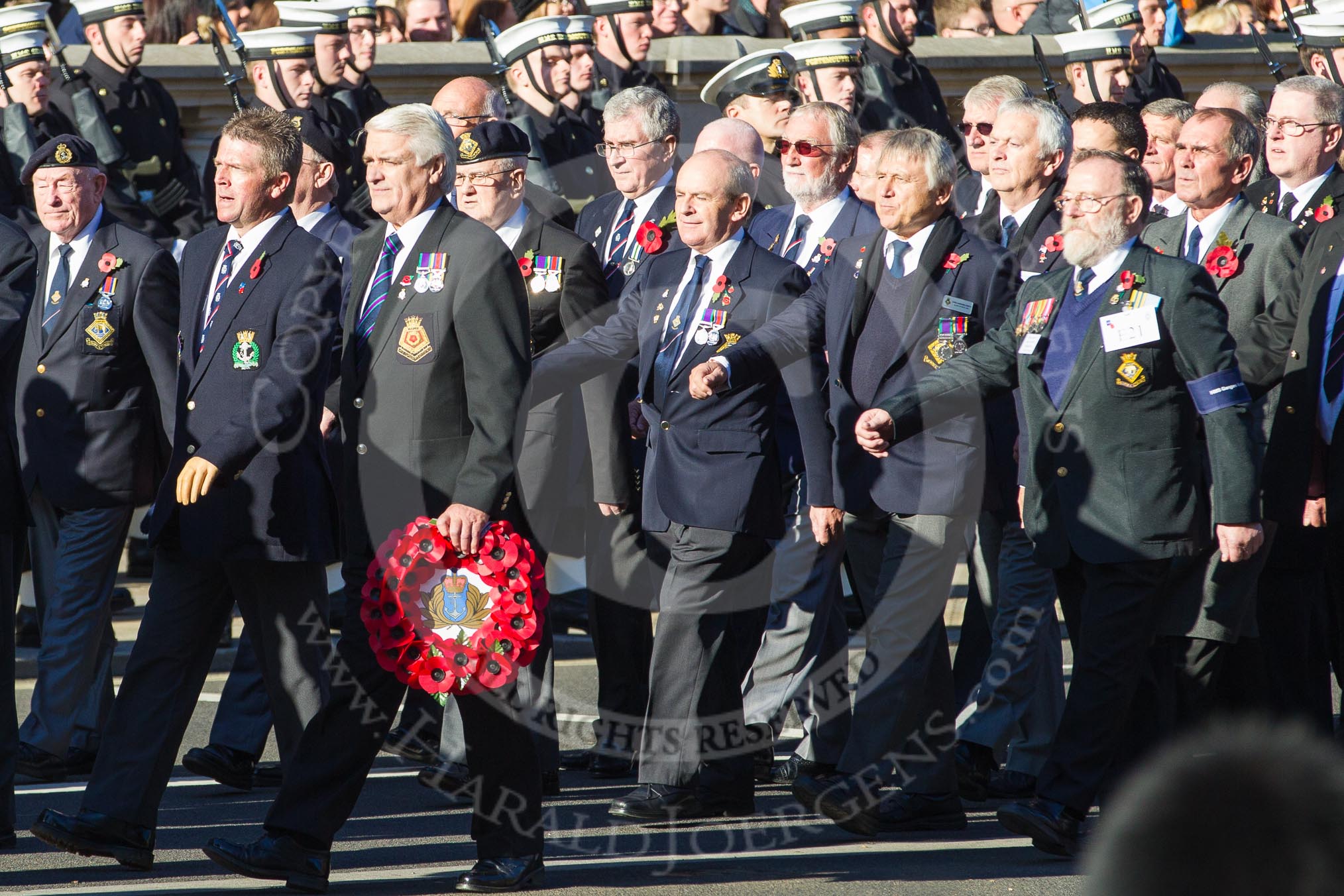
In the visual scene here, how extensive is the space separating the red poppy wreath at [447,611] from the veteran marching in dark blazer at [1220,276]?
6.33 feet

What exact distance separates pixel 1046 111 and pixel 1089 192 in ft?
4.89

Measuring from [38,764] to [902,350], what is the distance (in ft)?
10.5

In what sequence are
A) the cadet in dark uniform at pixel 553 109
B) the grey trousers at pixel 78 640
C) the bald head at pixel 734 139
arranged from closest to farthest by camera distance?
the grey trousers at pixel 78 640 < the bald head at pixel 734 139 < the cadet in dark uniform at pixel 553 109

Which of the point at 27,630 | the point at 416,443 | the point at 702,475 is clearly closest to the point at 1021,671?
the point at 702,475

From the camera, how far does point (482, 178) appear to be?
22.3 ft

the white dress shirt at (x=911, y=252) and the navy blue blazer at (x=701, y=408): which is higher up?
the white dress shirt at (x=911, y=252)

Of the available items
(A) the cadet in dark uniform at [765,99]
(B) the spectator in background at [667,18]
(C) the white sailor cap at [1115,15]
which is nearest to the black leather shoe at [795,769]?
(A) the cadet in dark uniform at [765,99]

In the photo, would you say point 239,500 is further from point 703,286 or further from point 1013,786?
point 1013,786

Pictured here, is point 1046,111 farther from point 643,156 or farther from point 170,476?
point 170,476

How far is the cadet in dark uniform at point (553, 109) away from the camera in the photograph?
33.6 ft

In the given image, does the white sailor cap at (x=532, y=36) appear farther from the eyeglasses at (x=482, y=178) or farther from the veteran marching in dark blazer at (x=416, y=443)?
the veteran marching in dark blazer at (x=416, y=443)

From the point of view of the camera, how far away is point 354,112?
10.2m

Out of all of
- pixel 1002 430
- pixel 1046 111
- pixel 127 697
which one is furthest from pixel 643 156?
pixel 127 697

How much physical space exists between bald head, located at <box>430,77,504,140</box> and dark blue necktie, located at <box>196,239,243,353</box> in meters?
2.64
